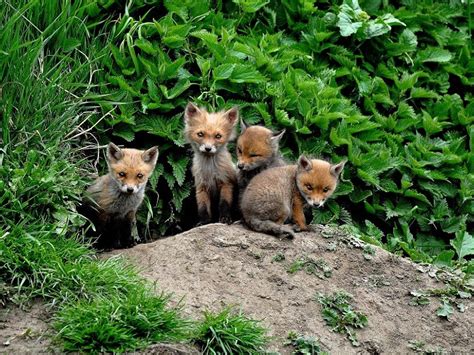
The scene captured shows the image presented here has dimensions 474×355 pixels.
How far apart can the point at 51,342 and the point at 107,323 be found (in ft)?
1.30

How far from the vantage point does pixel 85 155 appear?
26.7 ft

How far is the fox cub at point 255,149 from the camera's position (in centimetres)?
807

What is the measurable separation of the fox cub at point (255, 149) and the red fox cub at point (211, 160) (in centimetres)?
13

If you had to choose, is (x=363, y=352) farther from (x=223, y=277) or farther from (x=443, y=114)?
(x=443, y=114)

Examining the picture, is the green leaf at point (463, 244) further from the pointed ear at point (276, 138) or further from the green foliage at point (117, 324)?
the green foliage at point (117, 324)

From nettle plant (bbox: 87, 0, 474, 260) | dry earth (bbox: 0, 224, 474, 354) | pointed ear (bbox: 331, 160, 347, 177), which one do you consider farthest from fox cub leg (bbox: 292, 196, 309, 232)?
nettle plant (bbox: 87, 0, 474, 260)

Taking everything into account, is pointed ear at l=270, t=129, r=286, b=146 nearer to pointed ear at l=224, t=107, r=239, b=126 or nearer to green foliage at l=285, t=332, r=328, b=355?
pointed ear at l=224, t=107, r=239, b=126

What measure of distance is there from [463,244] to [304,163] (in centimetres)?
196

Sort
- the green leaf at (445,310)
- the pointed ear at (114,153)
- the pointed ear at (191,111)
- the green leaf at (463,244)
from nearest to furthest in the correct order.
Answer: the green leaf at (445,310), the pointed ear at (114,153), the pointed ear at (191,111), the green leaf at (463,244)

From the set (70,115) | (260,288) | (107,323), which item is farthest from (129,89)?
(107,323)

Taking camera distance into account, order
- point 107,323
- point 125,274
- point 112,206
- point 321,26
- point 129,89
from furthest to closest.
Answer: point 321,26 < point 129,89 < point 112,206 < point 125,274 < point 107,323

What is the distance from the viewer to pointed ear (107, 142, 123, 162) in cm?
759

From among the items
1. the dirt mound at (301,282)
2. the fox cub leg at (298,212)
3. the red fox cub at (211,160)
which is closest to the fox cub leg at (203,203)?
the red fox cub at (211,160)

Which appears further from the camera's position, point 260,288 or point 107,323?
point 260,288
